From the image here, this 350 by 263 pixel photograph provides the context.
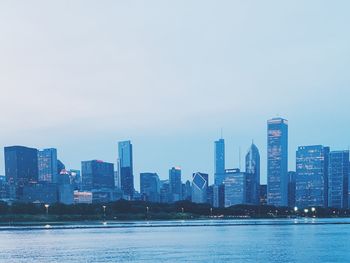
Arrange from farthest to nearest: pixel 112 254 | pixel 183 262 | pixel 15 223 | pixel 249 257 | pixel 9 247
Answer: pixel 15 223 → pixel 9 247 → pixel 112 254 → pixel 249 257 → pixel 183 262

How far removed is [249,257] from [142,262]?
15.3 meters

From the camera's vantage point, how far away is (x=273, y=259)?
6669 cm

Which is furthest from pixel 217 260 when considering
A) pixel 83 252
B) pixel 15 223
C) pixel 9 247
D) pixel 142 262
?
pixel 15 223

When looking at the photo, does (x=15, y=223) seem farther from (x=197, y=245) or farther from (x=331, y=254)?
(x=331, y=254)

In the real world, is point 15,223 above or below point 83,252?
below

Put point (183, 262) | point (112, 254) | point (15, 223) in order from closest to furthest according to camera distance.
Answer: point (183, 262) → point (112, 254) → point (15, 223)

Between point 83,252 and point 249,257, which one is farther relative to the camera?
point 83,252

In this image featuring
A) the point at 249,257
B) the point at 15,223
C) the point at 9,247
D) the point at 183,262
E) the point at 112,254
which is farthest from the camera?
the point at 15,223

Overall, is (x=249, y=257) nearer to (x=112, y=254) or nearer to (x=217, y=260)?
(x=217, y=260)

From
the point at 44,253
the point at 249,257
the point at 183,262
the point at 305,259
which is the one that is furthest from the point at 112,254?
the point at 305,259

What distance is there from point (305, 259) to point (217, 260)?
11650 mm

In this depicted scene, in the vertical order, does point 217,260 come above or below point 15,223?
above

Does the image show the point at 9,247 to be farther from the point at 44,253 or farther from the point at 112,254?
the point at 112,254

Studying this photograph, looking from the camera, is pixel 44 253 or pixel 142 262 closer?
pixel 142 262
